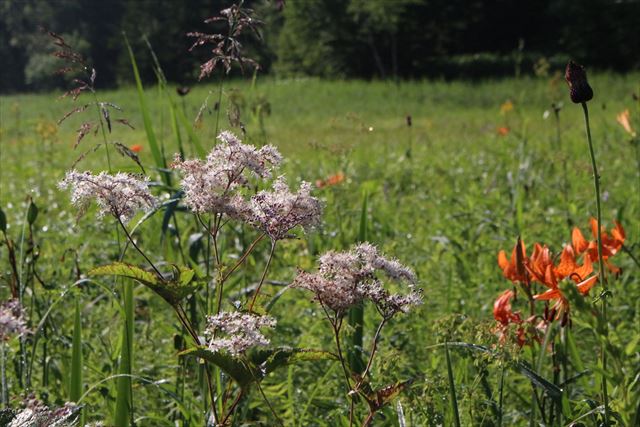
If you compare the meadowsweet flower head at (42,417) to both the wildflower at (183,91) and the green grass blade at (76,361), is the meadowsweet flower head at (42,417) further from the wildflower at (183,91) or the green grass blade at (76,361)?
the wildflower at (183,91)

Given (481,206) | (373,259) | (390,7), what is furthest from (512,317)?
(390,7)

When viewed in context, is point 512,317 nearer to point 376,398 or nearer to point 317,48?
point 376,398

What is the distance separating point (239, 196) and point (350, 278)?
0.17m

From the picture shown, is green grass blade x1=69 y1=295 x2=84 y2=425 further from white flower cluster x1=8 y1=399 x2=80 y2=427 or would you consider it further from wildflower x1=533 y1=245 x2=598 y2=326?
wildflower x1=533 y1=245 x2=598 y2=326

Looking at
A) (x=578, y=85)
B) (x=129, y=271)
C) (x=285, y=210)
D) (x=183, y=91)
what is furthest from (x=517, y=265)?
(x=183, y=91)

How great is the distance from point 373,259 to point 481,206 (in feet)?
11.1

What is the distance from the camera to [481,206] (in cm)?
433

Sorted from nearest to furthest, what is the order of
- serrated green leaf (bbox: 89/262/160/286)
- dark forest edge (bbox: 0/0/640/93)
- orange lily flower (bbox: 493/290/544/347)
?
serrated green leaf (bbox: 89/262/160/286) < orange lily flower (bbox: 493/290/544/347) < dark forest edge (bbox: 0/0/640/93)

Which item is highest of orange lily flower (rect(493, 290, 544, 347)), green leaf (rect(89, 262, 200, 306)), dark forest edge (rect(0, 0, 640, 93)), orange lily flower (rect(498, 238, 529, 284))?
green leaf (rect(89, 262, 200, 306))

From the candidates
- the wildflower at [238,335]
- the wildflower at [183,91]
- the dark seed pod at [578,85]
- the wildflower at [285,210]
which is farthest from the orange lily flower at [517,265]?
the wildflower at [183,91]

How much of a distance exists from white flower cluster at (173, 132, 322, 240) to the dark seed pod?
358 mm

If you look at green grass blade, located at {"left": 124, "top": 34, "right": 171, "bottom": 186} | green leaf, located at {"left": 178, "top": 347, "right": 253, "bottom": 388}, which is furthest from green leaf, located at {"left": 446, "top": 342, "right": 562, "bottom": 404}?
green grass blade, located at {"left": 124, "top": 34, "right": 171, "bottom": 186}

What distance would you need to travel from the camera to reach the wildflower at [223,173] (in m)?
1.04

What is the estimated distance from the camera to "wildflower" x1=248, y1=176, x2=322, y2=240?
1044mm
